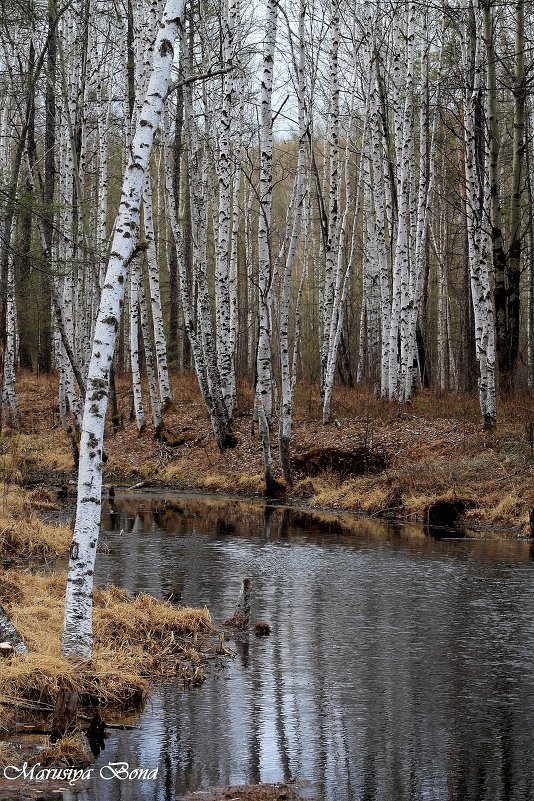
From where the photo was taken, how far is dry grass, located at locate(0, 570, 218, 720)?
6988 millimetres

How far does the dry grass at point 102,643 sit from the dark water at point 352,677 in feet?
1.24

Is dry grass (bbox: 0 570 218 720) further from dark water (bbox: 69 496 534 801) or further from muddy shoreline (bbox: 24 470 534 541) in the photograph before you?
muddy shoreline (bbox: 24 470 534 541)

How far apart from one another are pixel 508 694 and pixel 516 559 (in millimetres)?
5887

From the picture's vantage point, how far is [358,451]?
64.2 feet

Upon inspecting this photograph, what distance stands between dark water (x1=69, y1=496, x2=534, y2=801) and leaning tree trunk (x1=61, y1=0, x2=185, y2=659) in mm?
948

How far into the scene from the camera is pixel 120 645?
8.47 metres

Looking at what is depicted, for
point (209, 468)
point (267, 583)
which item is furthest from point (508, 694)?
point (209, 468)

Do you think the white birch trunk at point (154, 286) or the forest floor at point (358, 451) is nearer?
the forest floor at point (358, 451)

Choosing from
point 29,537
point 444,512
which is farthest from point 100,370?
point 444,512

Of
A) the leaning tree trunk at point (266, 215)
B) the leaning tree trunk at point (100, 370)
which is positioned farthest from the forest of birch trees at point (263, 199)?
the leaning tree trunk at point (100, 370)

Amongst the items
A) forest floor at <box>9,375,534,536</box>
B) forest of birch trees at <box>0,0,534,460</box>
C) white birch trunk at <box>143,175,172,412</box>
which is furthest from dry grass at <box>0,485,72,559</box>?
white birch trunk at <box>143,175,172,412</box>

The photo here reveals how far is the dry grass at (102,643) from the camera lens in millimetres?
6988

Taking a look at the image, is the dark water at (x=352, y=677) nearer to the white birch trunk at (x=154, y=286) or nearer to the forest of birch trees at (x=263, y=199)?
the forest of birch trees at (x=263, y=199)

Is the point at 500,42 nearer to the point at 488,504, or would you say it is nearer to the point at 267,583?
the point at 488,504
